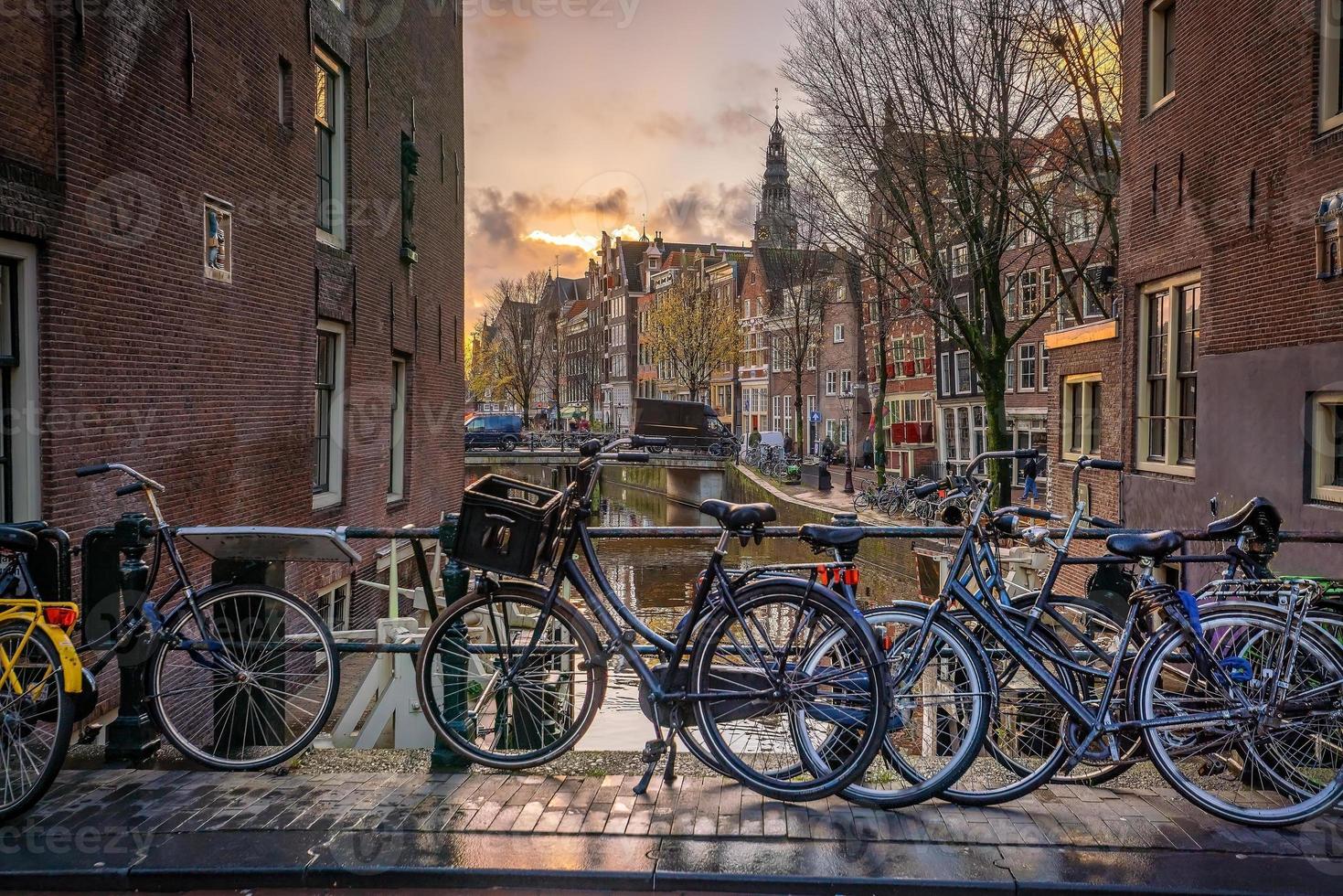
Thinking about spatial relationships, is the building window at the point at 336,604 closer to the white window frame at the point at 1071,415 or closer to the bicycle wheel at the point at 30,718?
the bicycle wheel at the point at 30,718

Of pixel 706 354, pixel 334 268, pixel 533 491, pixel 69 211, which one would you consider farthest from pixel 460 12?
pixel 706 354

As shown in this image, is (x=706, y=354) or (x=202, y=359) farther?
(x=706, y=354)

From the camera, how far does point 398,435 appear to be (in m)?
14.1

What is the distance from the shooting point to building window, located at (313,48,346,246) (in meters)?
11.3

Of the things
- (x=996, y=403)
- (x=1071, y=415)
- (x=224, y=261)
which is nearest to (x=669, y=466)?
(x=996, y=403)

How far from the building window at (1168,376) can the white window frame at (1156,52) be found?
2.36 meters

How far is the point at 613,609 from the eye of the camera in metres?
3.75

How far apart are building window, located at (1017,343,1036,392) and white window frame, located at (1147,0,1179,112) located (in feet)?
70.1

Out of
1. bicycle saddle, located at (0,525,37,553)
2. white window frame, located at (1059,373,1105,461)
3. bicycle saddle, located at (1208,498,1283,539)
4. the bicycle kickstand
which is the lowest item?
the bicycle kickstand

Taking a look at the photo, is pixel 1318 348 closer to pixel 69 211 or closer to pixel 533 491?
pixel 533 491

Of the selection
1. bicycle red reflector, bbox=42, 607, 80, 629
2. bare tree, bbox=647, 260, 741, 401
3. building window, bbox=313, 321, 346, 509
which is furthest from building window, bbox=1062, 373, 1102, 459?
bare tree, bbox=647, 260, 741, 401

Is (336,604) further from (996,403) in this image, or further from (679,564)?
(679,564)

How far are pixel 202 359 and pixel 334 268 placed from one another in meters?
3.15

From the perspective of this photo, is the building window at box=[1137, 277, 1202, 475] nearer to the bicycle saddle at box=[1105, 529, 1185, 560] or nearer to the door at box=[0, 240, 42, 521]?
the bicycle saddle at box=[1105, 529, 1185, 560]
